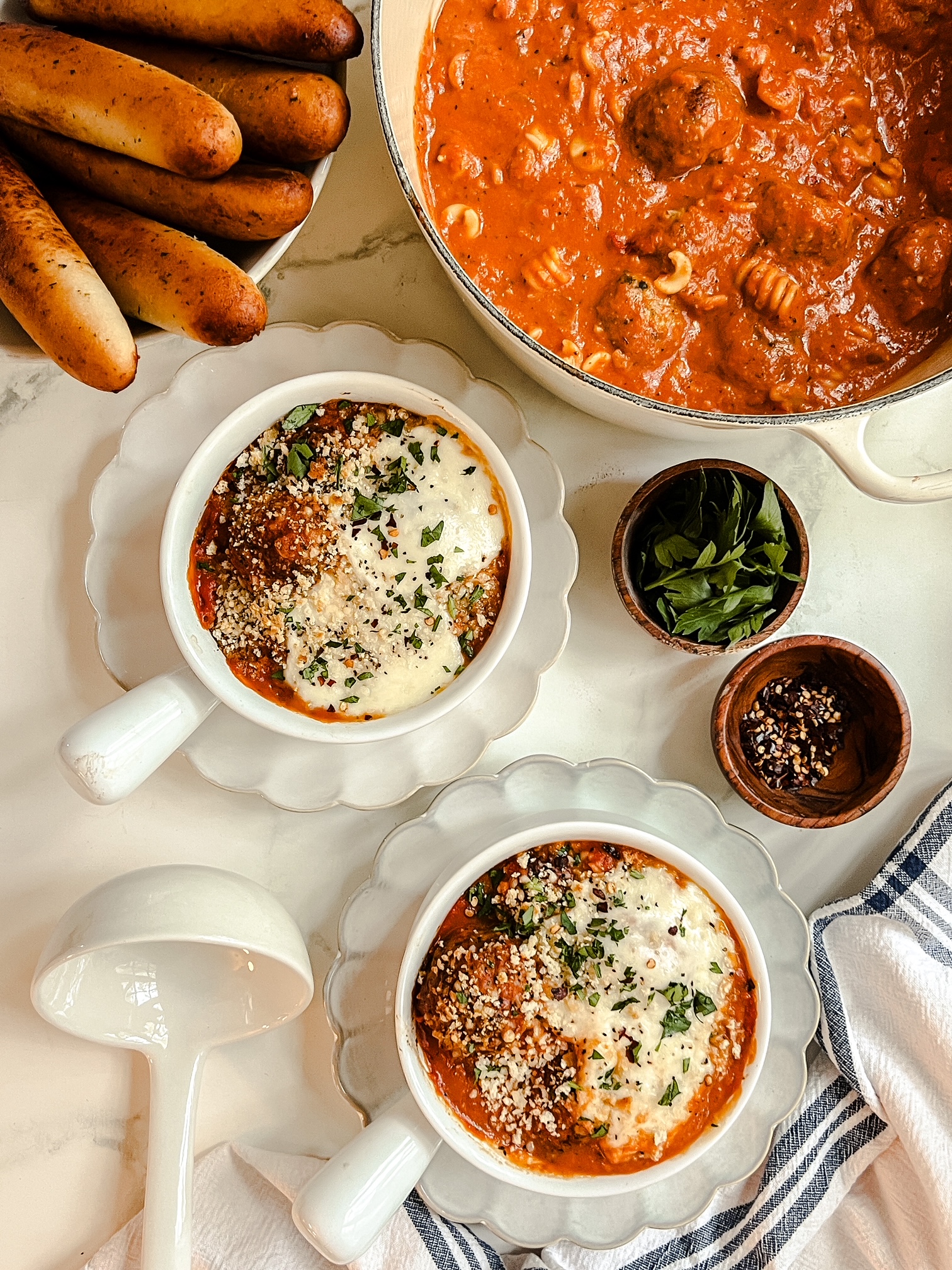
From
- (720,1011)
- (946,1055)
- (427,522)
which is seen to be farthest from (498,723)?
(946,1055)

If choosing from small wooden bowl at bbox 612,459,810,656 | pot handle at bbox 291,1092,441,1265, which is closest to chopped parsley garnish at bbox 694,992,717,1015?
pot handle at bbox 291,1092,441,1265

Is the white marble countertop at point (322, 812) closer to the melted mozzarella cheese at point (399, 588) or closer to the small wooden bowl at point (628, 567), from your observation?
the small wooden bowl at point (628, 567)

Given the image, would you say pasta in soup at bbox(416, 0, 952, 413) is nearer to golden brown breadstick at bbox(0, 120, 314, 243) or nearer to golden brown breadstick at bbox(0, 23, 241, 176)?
golden brown breadstick at bbox(0, 120, 314, 243)

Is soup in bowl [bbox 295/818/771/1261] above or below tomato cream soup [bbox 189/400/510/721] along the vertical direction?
below

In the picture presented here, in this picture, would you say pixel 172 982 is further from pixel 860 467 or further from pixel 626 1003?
pixel 860 467

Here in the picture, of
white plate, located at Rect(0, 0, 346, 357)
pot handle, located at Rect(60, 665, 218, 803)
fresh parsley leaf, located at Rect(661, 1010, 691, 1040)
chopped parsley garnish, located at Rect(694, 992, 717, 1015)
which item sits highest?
white plate, located at Rect(0, 0, 346, 357)

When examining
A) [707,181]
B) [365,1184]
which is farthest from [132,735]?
[707,181]

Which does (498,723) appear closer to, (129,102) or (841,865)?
(841,865)
